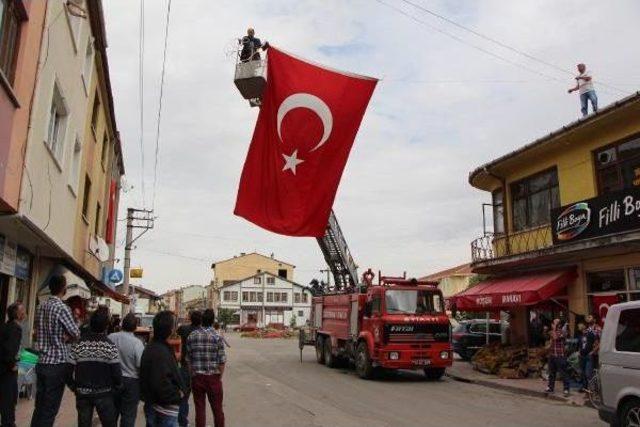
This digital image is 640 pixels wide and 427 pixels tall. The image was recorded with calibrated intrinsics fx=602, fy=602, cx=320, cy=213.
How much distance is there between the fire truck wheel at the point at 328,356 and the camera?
20.9m

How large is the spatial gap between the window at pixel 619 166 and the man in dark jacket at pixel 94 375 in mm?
13834

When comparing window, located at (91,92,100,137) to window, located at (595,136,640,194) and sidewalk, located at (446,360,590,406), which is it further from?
window, located at (595,136,640,194)

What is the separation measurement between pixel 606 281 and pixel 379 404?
26.9 feet

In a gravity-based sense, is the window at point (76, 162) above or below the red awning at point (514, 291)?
above

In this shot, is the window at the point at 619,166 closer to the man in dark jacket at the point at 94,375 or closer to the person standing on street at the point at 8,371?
the man in dark jacket at the point at 94,375

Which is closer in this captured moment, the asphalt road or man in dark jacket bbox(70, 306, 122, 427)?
man in dark jacket bbox(70, 306, 122, 427)

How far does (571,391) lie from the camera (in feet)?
47.5

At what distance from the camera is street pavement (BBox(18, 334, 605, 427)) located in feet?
33.0

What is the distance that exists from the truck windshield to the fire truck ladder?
204 inches

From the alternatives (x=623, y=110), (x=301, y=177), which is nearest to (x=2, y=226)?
(x=301, y=177)

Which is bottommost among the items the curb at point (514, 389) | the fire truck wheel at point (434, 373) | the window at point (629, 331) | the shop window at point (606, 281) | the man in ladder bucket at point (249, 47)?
the curb at point (514, 389)

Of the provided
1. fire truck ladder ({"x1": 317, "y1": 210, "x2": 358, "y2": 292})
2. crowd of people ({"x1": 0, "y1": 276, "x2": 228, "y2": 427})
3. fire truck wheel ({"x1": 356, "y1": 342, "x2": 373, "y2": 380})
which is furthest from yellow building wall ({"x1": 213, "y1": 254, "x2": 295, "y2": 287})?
crowd of people ({"x1": 0, "y1": 276, "x2": 228, "y2": 427})

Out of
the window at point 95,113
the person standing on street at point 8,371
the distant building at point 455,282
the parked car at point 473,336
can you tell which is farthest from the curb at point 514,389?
the distant building at point 455,282

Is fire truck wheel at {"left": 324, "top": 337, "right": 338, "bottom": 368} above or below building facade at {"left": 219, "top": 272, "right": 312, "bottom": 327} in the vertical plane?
below
